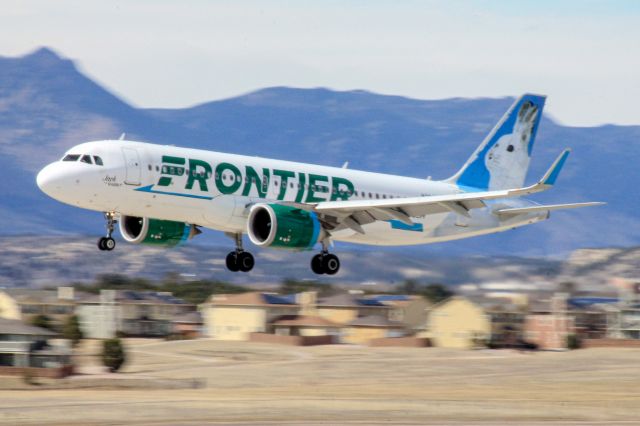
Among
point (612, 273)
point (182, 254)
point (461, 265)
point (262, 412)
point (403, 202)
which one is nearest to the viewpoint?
point (403, 202)

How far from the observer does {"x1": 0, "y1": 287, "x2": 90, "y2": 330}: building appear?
129m

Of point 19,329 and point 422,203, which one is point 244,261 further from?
point 19,329

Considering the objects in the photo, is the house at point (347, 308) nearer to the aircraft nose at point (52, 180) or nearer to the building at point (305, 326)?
the building at point (305, 326)

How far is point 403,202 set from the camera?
1940 inches

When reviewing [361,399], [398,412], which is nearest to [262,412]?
[398,412]

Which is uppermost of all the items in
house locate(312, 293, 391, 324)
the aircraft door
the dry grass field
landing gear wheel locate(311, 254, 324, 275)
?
the aircraft door

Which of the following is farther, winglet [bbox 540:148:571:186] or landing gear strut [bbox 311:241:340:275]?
landing gear strut [bbox 311:241:340:275]

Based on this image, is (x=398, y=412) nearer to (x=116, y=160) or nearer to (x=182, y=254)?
(x=116, y=160)

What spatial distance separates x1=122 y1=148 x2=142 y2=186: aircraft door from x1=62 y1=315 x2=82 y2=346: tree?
62.3 m

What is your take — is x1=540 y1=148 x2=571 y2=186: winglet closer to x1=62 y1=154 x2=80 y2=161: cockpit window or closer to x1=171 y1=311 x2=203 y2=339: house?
x1=62 y1=154 x2=80 y2=161: cockpit window

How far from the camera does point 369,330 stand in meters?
124

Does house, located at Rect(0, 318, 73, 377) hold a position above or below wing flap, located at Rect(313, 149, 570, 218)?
below

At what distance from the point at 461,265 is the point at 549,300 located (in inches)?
1133

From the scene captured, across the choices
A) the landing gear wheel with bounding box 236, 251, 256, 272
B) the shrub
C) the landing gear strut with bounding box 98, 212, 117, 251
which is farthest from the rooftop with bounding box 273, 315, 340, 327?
the landing gear strut with bounding box 98, 212, 117, 251
